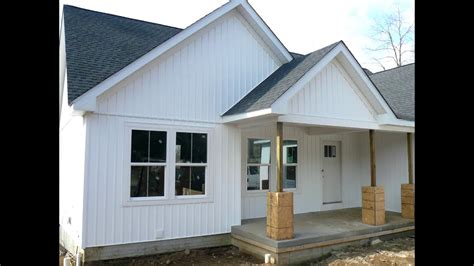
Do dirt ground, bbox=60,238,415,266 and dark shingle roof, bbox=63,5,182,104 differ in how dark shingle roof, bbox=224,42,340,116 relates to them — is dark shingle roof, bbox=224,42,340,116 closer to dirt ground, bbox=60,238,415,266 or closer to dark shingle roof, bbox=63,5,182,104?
dark shingle roof, bbox=63,5,182,104

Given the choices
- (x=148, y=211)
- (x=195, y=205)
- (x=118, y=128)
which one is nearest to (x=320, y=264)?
(x=195, y=205)

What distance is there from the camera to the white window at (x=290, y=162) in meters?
9.58

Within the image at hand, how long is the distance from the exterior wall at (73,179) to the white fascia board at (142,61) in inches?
23.1

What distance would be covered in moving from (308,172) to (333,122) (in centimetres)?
266

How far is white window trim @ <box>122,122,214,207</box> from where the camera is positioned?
6676 millimetres

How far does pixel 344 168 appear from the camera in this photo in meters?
10.9

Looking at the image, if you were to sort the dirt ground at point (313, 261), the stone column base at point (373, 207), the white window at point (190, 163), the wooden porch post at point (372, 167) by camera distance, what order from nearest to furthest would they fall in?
the dirt ground at point (313, 261) < the white window at point (190, 163) < the stone column base at point (373, 207) < the wooden porch post at point (372, 167)

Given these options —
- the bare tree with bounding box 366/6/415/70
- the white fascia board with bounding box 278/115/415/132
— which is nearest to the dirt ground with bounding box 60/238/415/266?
the white fascia board with bounding box 278/115/415/132

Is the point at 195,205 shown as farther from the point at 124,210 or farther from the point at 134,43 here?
the point at 134,43

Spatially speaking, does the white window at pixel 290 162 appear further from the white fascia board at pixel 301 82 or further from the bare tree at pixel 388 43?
the bare tree at pixel 388 43

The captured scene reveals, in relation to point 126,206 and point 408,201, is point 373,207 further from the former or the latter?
point 126,206

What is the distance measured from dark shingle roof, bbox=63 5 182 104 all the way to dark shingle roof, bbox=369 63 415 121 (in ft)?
21.4

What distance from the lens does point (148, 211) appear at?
6848 mm

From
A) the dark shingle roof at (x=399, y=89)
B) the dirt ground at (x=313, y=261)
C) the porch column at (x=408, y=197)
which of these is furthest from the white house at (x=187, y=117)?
the porch column at (x=408, y=197)
